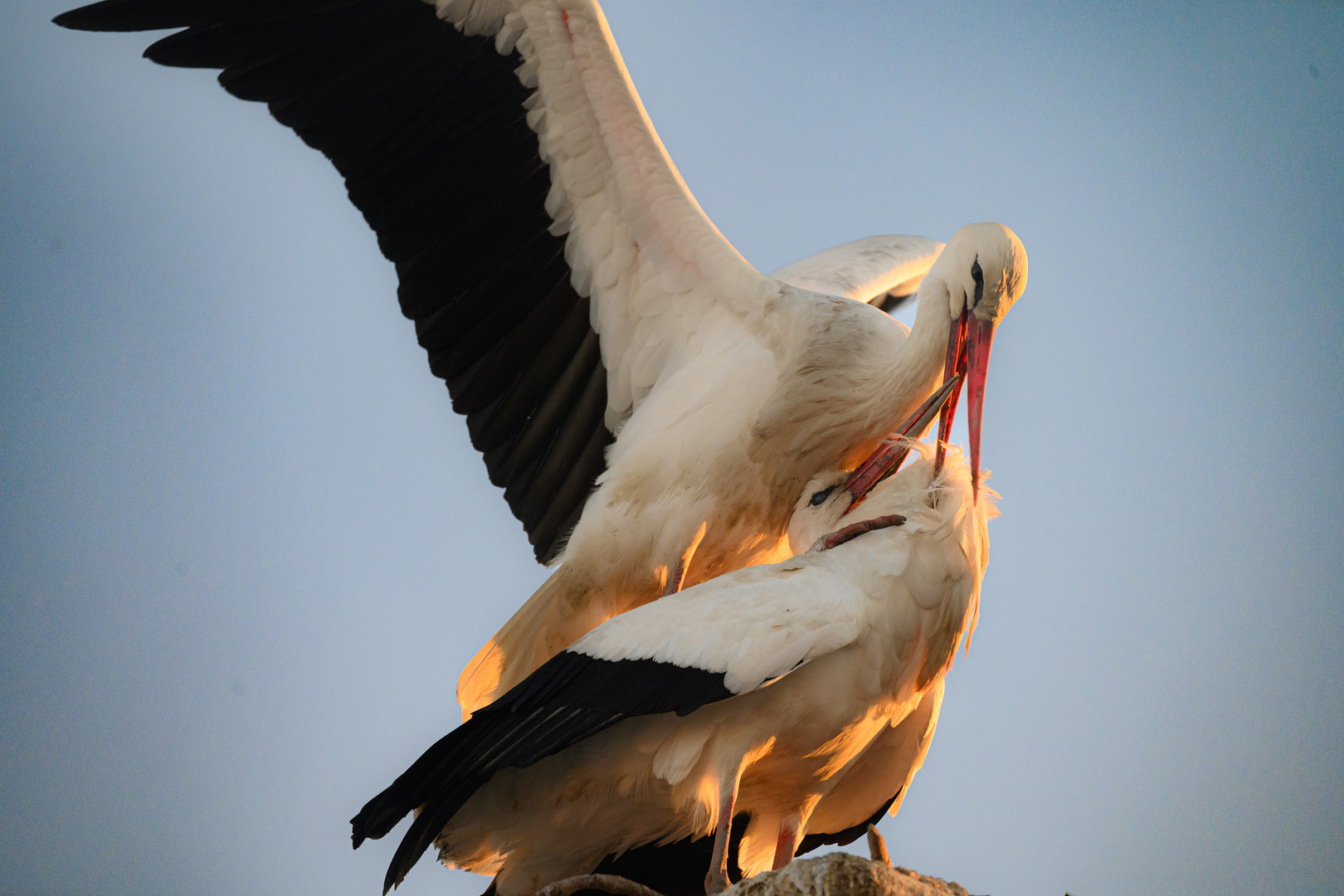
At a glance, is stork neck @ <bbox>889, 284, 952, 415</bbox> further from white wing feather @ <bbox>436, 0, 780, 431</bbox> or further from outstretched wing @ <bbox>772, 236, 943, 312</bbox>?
→ outstretched wing @ <bbox>772, 236, 943, 312</bbox>

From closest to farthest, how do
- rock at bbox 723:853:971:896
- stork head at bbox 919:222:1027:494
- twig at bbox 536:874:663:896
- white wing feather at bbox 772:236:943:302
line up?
rock at bbox 723:853:971:896, twig at bbox 536:874:663:896, stork head at bbox 919:222:1027:494, white wing feather at bbox 772:236:943:302

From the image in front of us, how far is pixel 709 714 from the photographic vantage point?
2631mm

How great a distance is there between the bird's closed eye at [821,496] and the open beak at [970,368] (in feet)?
1.34

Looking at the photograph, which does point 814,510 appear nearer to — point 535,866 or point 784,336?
point 784,336

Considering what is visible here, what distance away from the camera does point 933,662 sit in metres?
2.79

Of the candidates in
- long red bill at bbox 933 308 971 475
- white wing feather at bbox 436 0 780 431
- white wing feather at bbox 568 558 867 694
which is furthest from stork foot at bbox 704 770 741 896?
white wing feather at bbox 436 0 780 431

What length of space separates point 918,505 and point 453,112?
6.34 ft

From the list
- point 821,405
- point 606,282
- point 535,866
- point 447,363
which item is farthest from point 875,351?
point 535,866

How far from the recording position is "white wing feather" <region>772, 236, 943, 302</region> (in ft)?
16.7

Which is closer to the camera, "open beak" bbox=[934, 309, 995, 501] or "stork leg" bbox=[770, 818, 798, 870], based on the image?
"stork leg" bbox=[770, 818, 798, 870]

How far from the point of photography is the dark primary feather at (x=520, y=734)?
255 centimetres

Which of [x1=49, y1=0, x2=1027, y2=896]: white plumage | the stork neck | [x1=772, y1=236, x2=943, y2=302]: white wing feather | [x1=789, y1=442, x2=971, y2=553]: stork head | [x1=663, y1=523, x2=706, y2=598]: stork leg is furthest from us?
[x1=772, y1=236, x2=943, y2=302]: white wing feather

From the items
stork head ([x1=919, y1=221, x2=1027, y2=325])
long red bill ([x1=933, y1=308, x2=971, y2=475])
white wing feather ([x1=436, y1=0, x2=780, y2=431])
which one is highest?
white wing feather ([x1=436, y1=0, x2=780, y2=431])

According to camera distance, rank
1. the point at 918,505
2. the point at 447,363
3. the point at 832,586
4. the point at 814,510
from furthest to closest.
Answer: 1. the point at 447,363
2. the point at 814,510
3. the point at 918,505
4. the point at 832,586
